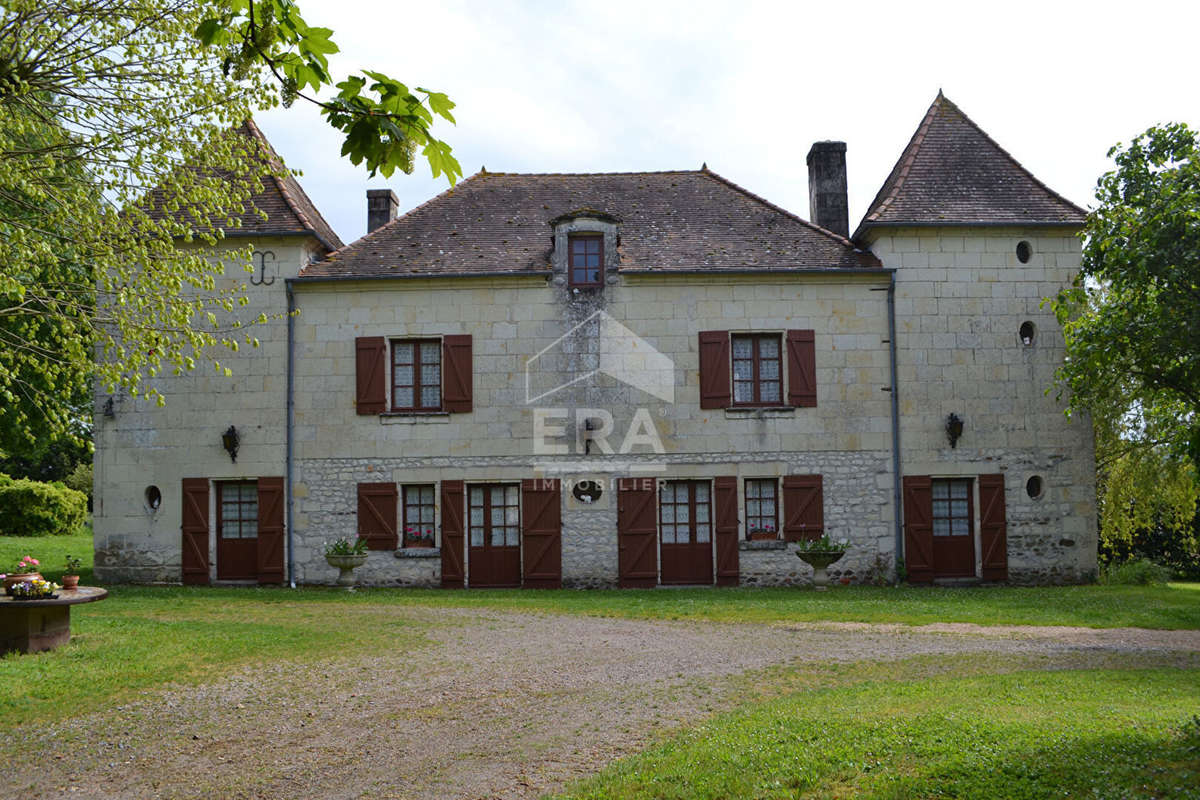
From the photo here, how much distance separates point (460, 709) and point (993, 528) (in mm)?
11733

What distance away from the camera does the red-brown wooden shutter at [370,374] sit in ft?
54.1

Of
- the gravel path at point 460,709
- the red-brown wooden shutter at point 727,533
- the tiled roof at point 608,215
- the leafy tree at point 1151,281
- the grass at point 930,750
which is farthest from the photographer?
the tiled roof at point 608,215

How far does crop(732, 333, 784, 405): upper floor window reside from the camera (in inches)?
658

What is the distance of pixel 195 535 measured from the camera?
53.9ft

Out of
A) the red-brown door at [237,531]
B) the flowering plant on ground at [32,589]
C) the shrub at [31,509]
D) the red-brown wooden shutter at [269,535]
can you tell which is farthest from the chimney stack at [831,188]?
the shrub at [31,509]

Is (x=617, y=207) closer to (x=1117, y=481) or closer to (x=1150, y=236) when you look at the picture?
(x=1117, y=481)

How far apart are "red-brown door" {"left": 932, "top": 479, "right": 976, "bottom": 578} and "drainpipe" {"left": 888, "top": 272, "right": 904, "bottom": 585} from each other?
66cm

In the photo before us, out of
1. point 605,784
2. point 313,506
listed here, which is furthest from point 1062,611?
point 313,506

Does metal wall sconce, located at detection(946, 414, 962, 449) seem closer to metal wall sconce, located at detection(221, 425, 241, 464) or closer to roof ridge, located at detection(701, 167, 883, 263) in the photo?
roof ridge, located at detection(701, 167, 883, 263)

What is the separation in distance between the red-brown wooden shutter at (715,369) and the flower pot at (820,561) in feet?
9.24

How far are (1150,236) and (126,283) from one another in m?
9.10

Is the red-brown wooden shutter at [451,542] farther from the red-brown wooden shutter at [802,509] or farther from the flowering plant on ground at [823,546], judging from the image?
the flowering plant on ground at [823,546]

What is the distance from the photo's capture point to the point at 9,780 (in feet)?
19.4

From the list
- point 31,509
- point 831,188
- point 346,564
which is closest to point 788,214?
point 831,188
